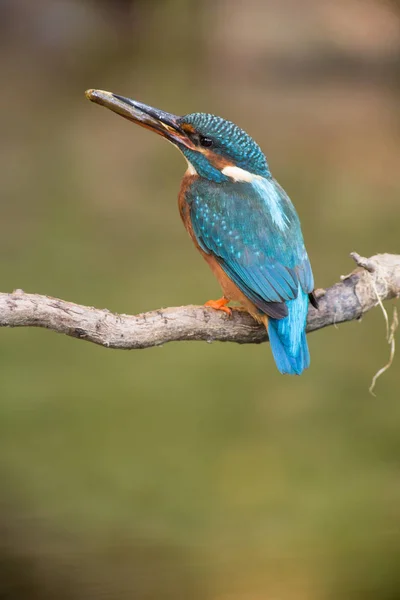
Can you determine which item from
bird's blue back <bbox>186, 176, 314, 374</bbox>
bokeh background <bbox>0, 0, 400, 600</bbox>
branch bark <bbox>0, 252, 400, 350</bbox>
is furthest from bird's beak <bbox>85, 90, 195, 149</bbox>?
bokeh background <bbox>0, 0, 400, 600</bbox>

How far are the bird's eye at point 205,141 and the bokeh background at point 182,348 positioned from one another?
1894mm

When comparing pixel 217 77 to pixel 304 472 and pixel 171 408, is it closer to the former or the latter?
pixel 171 408

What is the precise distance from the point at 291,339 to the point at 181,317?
0.27 meters

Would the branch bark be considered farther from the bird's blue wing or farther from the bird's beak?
the bird's beak

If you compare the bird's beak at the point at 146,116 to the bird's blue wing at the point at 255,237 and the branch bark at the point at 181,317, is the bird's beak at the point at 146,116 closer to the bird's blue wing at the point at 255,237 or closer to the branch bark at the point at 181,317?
the bird's blue wing at the point at 255,237

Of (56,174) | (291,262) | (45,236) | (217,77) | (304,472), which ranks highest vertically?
(217,77)

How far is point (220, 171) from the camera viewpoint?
2.07m

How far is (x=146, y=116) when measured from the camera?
200 centimetres

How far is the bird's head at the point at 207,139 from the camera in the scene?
6.53 feet

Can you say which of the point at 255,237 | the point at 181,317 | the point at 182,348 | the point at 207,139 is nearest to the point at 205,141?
the point at 207,139

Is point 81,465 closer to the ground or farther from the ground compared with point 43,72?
closer to the ground

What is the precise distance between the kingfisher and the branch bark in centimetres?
7

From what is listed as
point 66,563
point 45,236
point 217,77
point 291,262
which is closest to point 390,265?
point 291,262

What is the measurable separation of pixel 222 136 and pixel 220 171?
0.33ft
